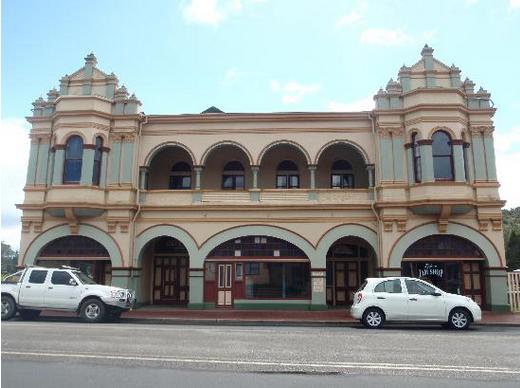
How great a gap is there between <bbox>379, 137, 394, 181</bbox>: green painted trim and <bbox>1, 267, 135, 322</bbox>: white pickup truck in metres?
11.6

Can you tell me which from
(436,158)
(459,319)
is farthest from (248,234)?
(459,319)

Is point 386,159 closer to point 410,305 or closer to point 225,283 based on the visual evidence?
point 410,305

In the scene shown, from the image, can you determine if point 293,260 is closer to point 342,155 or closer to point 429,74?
point 342,155

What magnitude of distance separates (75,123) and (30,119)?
2734 mm

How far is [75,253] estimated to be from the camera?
65.0ft

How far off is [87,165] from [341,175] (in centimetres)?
1155

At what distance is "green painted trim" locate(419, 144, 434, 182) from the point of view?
717 inches

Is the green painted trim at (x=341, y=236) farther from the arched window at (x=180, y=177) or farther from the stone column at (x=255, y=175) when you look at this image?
the arched window at (x=180, y=177)

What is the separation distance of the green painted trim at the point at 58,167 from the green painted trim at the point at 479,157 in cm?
1781

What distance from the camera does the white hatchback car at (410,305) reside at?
1338 centimetres

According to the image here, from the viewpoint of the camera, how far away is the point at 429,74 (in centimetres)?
1944

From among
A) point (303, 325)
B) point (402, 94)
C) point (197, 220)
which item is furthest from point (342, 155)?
point (303, 325)

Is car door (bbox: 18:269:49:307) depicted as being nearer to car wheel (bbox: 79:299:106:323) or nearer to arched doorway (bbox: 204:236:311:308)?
car wheel (bbox: 79:299:106:323)

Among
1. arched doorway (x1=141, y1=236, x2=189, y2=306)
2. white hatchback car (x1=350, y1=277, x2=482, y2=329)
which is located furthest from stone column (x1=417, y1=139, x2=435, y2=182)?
arched doorway (x1=141, y1=236, x2=189, y2=306)
